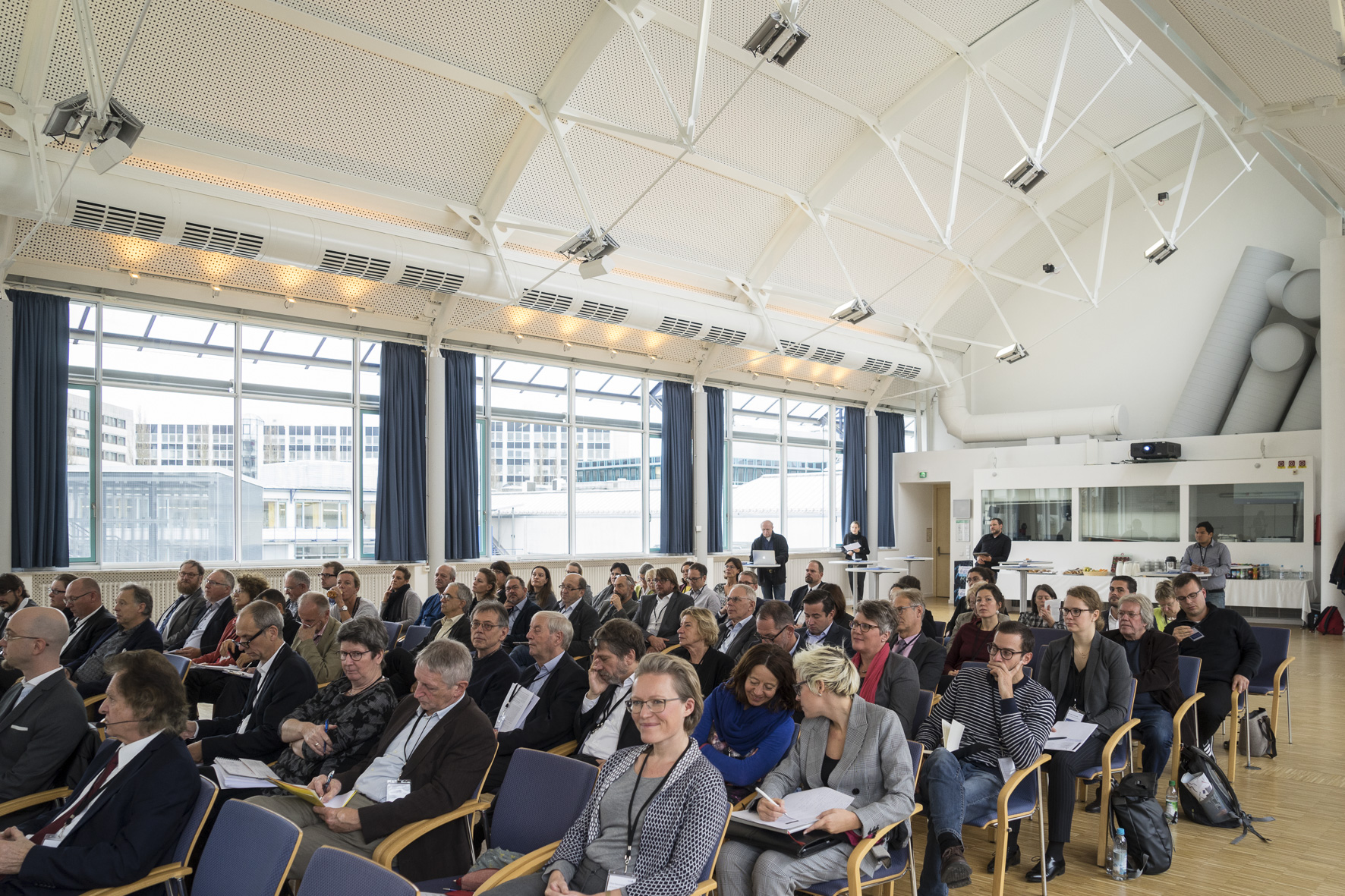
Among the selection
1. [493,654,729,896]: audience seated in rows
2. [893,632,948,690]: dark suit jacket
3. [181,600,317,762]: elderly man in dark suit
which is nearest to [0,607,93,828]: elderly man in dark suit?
[181,600,317,762]: elderly man in dark suit

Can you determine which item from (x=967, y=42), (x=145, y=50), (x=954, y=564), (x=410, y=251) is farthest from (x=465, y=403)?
(x=954, y=564)

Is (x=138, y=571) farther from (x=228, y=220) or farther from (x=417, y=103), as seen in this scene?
(x=417, y=103)

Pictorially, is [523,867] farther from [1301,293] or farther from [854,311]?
[1301,293]

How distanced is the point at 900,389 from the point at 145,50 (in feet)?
46.2

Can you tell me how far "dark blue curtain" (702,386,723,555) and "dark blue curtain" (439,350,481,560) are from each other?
4.28 meters

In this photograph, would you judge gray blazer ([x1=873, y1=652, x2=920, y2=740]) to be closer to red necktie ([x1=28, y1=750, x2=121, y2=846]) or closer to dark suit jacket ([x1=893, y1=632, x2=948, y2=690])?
dark suit jacket ([x1=893, y1=632, x2=948, y2=690])

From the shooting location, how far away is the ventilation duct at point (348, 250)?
7258 mm

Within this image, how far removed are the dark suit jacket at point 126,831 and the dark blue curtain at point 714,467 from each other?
12071 millimetres

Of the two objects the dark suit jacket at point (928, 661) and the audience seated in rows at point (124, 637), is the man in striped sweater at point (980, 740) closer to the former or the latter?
the dark suit jacket at point (928, 661)

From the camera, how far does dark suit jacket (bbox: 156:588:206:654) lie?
6.76m

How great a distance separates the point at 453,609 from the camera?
22.0 ft

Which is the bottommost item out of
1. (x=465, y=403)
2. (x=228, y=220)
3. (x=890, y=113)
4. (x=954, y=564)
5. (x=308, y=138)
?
(x=954, y=564)

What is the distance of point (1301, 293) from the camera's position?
1317cm

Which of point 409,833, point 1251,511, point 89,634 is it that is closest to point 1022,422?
point 1251,511
